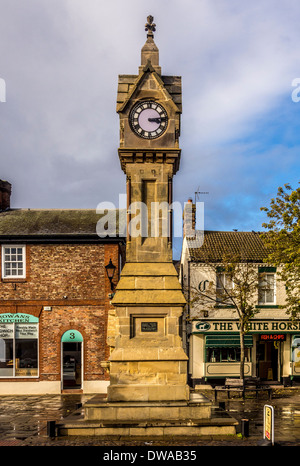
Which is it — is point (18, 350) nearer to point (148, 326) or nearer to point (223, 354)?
point (223, 354)

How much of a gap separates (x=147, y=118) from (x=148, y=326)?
6336mm

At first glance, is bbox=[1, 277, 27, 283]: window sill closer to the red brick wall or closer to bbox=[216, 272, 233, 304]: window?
the red brick wall

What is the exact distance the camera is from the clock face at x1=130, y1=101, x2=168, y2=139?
1412cm

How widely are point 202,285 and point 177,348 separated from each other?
11886mm

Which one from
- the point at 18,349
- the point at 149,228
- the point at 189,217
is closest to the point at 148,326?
the point at 149,228

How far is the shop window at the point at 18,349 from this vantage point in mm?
22000

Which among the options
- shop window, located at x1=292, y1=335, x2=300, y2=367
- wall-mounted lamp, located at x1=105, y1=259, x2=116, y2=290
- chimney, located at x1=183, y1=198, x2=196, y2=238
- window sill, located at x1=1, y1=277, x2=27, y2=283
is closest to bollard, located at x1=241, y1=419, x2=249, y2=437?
wall-mounted lamp, located at x1=105, y1=259, x2=116, y2=290

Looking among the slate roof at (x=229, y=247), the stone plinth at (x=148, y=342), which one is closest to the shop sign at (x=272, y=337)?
the slate roof at (x=229, y=247)

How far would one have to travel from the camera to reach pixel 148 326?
13.3 m

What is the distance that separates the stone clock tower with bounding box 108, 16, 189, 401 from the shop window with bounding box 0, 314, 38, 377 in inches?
411

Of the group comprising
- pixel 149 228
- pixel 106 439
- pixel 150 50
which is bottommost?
pixel 106 439

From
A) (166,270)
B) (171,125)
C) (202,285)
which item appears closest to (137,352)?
(166,270)
